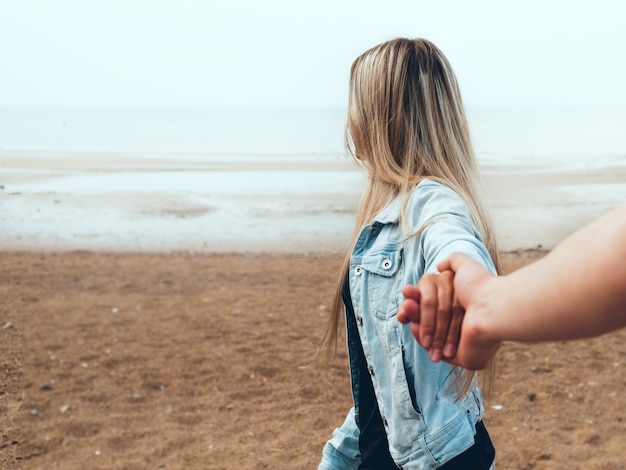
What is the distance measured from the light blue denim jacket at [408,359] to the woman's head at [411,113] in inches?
6.9

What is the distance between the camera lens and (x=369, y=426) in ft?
7.65

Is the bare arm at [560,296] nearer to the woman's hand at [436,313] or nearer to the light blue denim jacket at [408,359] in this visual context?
the woman's hand at [436,313]

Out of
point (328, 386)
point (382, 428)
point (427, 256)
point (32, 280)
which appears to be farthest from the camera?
point (32, 280)

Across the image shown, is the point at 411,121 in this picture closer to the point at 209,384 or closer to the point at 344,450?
the point at 344,450

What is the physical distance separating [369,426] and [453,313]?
1.08 metres

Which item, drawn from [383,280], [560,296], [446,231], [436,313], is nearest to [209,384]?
[383,280]

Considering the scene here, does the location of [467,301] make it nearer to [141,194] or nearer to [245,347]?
[245,347]

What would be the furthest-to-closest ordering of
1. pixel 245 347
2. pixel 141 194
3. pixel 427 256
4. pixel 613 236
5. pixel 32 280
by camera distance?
pixel 141 194
pixel 32 280
pixel 245 347
pixel 427 256
pixel 613 236

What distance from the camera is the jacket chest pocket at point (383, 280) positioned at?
2.14 m

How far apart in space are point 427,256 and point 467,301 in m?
0.55

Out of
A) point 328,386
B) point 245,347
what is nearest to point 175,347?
point 245,347

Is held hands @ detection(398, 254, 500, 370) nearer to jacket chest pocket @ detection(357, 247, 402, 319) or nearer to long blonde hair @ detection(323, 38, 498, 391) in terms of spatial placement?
jacket chest pocket @ detection(357, 247, 402, 319)

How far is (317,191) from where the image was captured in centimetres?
1892

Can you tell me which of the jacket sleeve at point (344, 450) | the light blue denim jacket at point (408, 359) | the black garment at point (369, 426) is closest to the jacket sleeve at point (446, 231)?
the light blue denim jacket at point (408, 359)
